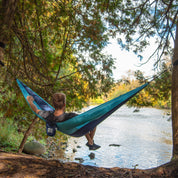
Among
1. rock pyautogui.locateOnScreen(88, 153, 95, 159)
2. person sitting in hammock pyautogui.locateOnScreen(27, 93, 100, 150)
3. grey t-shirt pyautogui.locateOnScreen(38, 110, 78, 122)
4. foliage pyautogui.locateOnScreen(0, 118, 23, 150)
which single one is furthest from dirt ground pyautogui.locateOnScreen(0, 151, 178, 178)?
rock pyautogui.locateOnScreen(88, 153, 95, 159)

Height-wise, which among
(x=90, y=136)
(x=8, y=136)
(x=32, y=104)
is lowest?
(x=8, y=136)

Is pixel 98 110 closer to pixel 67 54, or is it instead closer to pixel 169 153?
pixel 67 54

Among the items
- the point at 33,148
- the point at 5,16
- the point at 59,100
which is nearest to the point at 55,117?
the point at 59,100

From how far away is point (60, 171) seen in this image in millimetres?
1979

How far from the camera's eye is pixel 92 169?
85.4 inches

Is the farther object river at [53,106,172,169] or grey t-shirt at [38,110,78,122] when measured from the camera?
river at [53,106,172,169]

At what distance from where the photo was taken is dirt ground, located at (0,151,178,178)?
6.04 ft

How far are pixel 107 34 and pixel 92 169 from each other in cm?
195

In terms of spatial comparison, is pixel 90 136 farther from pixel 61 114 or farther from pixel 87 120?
pixel 61 114

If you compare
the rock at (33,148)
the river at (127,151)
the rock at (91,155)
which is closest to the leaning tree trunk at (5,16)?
the river at (127,151)

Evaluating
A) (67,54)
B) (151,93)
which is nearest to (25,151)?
(67,54)

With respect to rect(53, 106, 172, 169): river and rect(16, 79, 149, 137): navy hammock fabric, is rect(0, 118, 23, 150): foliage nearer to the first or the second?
rect(53, 106, 172, 169): river

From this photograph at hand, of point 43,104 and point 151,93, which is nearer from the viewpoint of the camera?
point 43,104

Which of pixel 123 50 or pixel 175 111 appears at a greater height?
pixel 123 50
